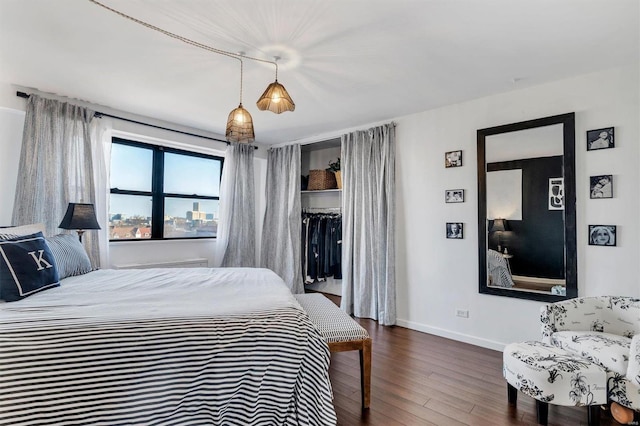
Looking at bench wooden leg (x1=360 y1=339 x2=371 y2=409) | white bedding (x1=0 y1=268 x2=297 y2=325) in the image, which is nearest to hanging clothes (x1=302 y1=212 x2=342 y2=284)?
white bedding (x1=0 y1=268 x2=297 y2=325)

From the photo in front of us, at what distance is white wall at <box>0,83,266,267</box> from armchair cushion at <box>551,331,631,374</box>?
3894 mm

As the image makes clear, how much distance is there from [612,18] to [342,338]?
8.46 ft

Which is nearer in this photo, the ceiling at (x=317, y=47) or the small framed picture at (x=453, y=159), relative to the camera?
the ceiling at (x=317, y=47)

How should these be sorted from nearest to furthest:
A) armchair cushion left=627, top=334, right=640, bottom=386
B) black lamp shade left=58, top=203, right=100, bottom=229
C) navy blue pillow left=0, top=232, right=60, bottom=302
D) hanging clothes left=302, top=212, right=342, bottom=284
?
armchair cushion left=627, top=334, right=640, bottom=386, navy blue pillow left=0, top=232, right=60, bottom=302, black lamp shade left=58, top=203, right=100, bottom=229, hanging clothes left=302, top=212, right=342, bottom=284

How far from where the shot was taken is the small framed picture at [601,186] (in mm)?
2402

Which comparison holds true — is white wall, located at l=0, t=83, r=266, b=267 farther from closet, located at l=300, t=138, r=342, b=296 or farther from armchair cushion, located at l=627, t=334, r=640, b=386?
armchair cushion, located at l=627, t=334, r=640, b=386

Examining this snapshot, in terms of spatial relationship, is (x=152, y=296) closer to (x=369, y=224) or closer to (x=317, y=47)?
(x=317, y=47)

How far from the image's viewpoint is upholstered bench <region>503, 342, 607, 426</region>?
5.56 feet

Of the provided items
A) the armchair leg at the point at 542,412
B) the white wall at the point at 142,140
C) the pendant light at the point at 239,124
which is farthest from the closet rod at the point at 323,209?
the armchair leg at the point at 542,412

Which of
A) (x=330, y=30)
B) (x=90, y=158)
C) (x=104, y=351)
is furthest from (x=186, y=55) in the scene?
(x=104, y=351)

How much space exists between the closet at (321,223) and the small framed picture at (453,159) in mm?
1661

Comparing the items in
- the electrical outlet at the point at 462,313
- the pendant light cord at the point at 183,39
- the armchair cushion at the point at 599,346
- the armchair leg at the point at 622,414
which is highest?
the pendant light cord at the point at 183,39

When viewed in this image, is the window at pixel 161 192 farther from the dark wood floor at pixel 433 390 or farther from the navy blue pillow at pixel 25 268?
the dark wood floor at pixel 433 390

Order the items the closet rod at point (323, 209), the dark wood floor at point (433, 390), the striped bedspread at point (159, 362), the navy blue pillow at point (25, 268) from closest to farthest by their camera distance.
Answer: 1. the striped bedspread at point (159, 362)
2. the navy blue pillow at point (25, 268)
3. the dark wood floor at point (433, 390)
4. the closet rod at point (323, 209)
